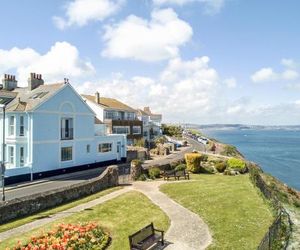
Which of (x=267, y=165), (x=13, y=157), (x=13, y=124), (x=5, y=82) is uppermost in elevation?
(x=5, y=82)

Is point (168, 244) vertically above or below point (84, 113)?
below

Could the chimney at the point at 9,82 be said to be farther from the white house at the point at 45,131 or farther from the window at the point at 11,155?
the window at the point at 11,155

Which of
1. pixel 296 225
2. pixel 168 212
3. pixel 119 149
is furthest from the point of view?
pixel 119 149

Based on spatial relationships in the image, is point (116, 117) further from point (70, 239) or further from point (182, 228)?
Answer: point (70, 239)

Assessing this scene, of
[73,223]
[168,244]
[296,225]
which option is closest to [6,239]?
[73,223]

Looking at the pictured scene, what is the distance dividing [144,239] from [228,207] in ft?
28.6

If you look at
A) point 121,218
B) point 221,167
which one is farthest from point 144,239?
point 221,167

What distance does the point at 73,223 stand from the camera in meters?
19.3

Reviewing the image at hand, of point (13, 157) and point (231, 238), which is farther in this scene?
point (13, 157)

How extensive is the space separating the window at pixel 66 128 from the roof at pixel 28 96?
3.71 metres

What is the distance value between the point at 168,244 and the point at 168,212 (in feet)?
18.5

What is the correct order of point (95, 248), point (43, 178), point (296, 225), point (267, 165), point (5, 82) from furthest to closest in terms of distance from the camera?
point (267, 165)
point (5, 82)
point (43, 178)
point (296, 225)
point (95, 248)

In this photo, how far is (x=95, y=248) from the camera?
51.6ft

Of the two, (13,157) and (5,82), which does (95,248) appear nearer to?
(13,157)
